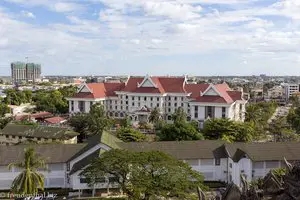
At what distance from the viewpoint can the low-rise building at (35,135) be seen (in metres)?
51.3

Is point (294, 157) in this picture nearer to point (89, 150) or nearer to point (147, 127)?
point (89, 150)

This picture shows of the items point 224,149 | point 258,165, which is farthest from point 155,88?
point 258,165

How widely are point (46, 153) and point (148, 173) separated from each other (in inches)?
550

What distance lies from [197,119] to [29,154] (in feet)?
147

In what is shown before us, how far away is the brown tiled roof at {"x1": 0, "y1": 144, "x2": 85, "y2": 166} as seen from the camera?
33938 mm

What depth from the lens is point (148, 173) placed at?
24.9 metres

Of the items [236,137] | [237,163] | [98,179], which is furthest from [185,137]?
[98,179]

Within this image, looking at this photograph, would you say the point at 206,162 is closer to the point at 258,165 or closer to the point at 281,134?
the point at 258,165

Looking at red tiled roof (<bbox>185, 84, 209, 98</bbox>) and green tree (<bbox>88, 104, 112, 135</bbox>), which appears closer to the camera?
green tree (<bbox>88, 104, 112, 135</bbox>)

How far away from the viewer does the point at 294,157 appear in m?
34.3

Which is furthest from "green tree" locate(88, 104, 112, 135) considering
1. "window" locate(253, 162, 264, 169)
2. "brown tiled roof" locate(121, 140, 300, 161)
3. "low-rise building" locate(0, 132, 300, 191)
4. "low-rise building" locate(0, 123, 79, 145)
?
"window" locate(253, 162, 264, 169)

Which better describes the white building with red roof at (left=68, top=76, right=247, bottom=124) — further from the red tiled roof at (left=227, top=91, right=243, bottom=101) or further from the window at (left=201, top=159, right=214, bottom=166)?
the window at (left=201, top=159, right=214, bottom=166)

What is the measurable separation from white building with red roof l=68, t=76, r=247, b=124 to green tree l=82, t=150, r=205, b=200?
42629mm

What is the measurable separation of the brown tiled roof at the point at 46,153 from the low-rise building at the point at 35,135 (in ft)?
48.5
